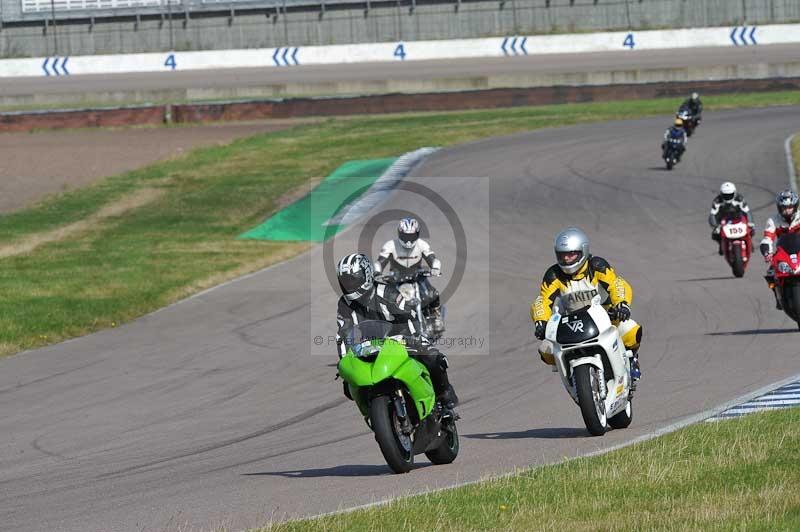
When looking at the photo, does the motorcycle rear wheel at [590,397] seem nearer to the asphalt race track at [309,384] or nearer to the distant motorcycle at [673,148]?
the asphalt race track at [309,384]

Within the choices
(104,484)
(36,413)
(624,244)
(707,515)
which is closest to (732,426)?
(707,515)

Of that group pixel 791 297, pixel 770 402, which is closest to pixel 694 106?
pixel 791 297

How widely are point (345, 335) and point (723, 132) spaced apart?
33034 millimetres

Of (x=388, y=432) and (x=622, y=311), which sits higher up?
(x=622, y=311)

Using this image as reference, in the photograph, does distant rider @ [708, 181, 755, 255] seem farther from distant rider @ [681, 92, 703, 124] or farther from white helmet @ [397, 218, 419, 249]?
distant rider @ [681, 92, 703, 124]

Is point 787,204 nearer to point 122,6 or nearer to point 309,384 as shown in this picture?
point 309,384

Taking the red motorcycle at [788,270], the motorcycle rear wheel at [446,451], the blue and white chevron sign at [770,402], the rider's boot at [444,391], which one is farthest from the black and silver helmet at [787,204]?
the rider's boot at [444,391]

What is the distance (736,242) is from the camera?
893 inches

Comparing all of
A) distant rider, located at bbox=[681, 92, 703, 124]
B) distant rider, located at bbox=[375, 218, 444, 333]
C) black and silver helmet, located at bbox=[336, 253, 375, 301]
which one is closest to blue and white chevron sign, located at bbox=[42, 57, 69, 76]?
distant rider, located at bbox=[681, 92, 703, 124]

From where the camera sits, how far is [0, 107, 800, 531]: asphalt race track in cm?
934

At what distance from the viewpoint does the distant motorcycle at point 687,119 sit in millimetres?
36375

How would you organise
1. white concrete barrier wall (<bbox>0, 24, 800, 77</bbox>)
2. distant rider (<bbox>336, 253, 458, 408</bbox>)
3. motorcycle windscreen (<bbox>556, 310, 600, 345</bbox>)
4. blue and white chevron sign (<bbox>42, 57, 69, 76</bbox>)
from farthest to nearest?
blue and white chevron sign (<bbox>42, 57, 69, 76</bbox>) → white concrete barrier wall (<bbox>0, 24, 800, 77</bbox>) → motorcycle windscreen (<bbox>556, 310, 600, 345</bbox>) → distant rider (<bbox>336, 253, 458, 408</bbox>)

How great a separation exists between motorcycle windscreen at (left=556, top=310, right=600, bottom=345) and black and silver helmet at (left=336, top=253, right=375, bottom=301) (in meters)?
1.69

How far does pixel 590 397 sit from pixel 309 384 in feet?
17.6
